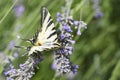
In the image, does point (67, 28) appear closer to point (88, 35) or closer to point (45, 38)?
point (45, 38)

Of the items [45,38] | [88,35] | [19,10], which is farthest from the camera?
[88,35]

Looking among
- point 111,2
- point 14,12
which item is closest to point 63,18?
point 14,12

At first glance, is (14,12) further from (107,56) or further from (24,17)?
(107,56)

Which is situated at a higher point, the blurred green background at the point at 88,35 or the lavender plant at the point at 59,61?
the blurred green background at the point at 88,35

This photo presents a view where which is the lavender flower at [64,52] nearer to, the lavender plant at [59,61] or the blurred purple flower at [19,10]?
the lavender plant at [59,61]

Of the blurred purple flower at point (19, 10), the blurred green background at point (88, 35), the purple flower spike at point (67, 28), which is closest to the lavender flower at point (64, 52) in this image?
the purple flower spike at point (67, 28)

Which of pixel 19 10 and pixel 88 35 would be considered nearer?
pixel 19 10

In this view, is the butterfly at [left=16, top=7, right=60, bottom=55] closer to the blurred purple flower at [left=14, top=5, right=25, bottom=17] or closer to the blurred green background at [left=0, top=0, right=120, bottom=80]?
the blurred green background at [left=0, top=0, right=120, bottom=80]

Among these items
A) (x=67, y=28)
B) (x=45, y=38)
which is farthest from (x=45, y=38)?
(x=67, y=28)
